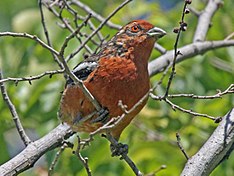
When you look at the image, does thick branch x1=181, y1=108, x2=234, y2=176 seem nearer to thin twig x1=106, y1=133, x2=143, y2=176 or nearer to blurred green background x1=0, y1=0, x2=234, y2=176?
thin twig x1=106, y1=133, x2=143, y2=176

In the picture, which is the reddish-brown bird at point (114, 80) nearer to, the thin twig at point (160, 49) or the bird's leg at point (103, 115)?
the bird's leg at point (103, 115)

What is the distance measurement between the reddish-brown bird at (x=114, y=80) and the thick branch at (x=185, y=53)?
2.27 ft

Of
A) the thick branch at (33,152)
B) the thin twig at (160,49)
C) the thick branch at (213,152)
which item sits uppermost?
the thin twig at (160,49)

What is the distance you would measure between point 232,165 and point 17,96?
77.8 inches

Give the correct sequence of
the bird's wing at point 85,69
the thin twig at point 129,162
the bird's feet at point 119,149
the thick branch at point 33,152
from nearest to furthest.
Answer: the thin twig at point 129,162
the thick branch at point 33,152
the bird's feet at point 119,149
the bird's wing at point 85,69

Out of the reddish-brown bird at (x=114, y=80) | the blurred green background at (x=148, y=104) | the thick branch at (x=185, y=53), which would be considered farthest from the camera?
the thick branch at (x=185, y=53)

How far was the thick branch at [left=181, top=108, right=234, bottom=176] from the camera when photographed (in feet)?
14.1

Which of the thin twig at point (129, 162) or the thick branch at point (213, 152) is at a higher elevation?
the thin twig at point (129, 162)

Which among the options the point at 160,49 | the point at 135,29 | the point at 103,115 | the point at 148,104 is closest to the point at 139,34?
the point at 135,29

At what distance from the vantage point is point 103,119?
15.4 feet

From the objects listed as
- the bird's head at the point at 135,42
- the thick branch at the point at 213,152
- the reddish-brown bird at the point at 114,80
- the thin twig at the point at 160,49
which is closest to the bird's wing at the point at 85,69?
the reddish-brown bird at the point at 114,80

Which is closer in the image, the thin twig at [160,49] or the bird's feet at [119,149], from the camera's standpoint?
the bird's feet at [119,149]

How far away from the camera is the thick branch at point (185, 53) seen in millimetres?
5891

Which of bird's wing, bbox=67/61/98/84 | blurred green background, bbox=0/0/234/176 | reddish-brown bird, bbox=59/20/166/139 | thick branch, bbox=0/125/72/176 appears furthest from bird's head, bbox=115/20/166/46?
blurred green background, bbox=0/0/234/176
